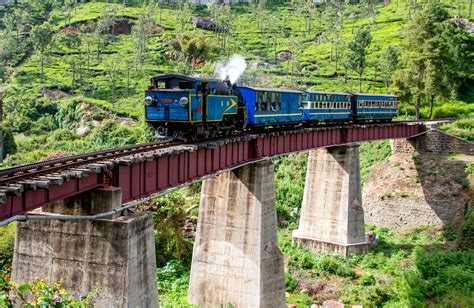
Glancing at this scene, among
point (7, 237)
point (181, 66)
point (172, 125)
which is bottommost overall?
point (7, 237)

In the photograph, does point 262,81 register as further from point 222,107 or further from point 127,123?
point 222,107

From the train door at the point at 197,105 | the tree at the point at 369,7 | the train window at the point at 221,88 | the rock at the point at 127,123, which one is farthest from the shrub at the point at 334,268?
the tree at the point at 369,7

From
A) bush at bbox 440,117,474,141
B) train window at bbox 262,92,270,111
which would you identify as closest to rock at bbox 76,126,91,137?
train window at bbox 262,92,270,111

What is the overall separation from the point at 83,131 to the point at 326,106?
41183 mm

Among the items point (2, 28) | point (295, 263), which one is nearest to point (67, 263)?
point (295, 263)

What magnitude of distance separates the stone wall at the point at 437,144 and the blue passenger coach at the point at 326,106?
12005 mm

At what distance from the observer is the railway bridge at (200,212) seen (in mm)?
14867

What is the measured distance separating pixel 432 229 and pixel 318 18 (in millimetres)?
93872

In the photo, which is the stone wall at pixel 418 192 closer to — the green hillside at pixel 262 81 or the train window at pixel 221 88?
the green hillside at pixel 262 81

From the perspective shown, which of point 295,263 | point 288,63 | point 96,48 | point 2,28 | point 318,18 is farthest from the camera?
point 318,18

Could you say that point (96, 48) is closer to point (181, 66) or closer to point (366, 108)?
point (181, 66)

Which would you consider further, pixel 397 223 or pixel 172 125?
pixel 397 223

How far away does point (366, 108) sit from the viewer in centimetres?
4431

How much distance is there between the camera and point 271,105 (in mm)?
30391
